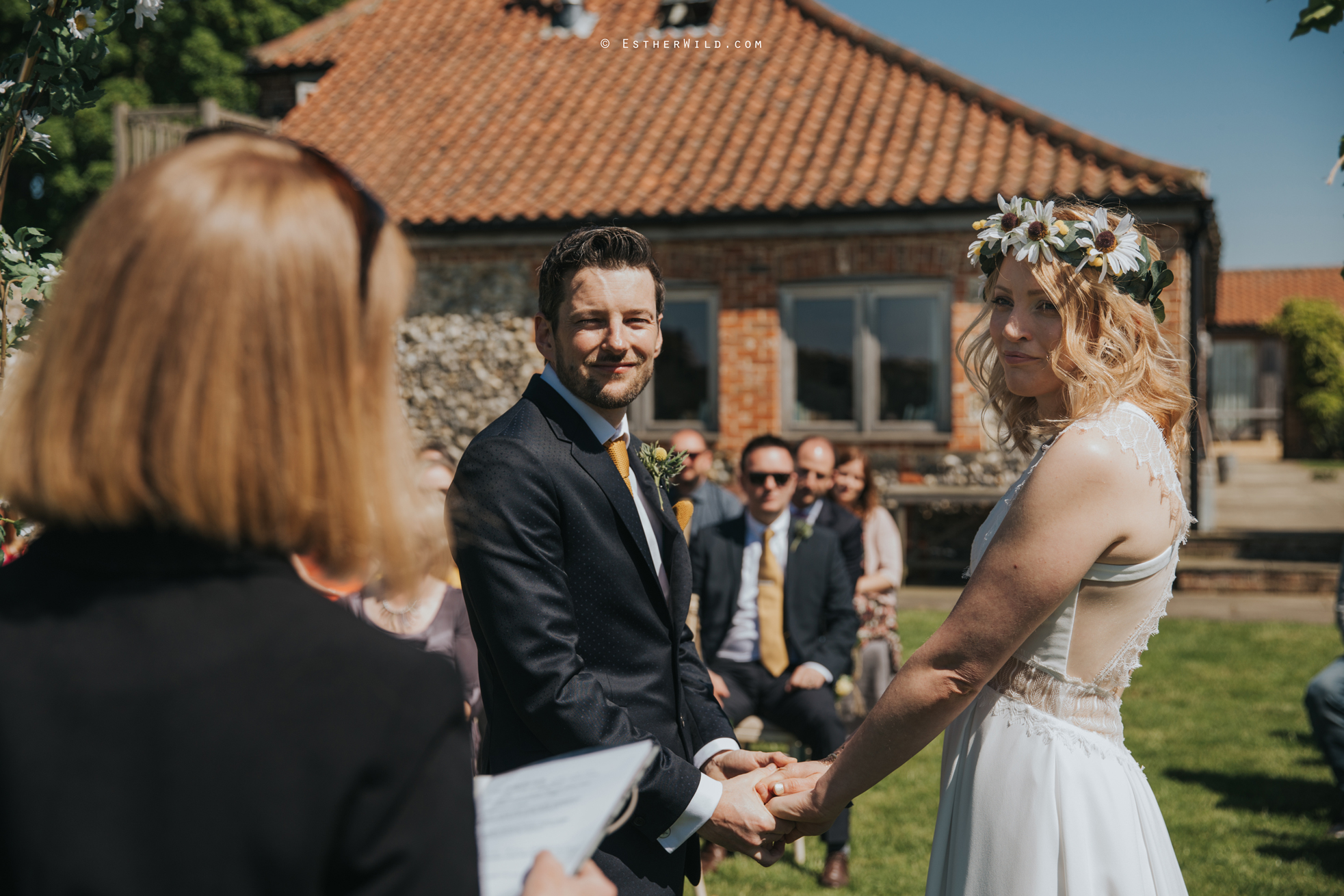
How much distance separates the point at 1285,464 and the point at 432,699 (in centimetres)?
3492

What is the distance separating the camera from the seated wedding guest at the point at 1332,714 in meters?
5.32

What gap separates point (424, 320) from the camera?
537 inches

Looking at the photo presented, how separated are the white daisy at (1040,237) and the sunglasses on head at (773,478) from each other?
3321 millimetres

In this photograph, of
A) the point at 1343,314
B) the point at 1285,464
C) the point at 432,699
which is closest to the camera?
the point at 432,699

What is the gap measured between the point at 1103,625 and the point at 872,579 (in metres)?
4.25

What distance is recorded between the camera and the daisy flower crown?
93.9 inches

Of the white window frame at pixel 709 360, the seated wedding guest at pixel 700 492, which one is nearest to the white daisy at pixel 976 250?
Answer: the seated wedding guest at pixel 700 492

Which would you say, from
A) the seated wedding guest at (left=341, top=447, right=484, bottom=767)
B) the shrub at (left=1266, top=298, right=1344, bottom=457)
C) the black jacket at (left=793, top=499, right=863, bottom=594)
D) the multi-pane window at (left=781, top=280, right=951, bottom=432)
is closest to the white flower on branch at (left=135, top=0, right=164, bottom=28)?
the seated wedding guest at (left=341, top=447, right=484, bottom=767)

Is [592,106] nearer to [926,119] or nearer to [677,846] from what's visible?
[926,119]

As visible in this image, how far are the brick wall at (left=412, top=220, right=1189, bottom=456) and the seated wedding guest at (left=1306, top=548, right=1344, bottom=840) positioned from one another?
645 cm

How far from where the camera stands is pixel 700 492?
7270 millimetres

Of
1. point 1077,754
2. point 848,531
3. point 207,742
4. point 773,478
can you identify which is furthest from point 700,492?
point 207,742

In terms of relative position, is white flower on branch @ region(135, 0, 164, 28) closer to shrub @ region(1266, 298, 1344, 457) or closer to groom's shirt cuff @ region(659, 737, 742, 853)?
groom's shirt cuff @ region(659, 737, 742, 853)

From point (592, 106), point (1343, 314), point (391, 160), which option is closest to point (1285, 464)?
point (1343, 314)
